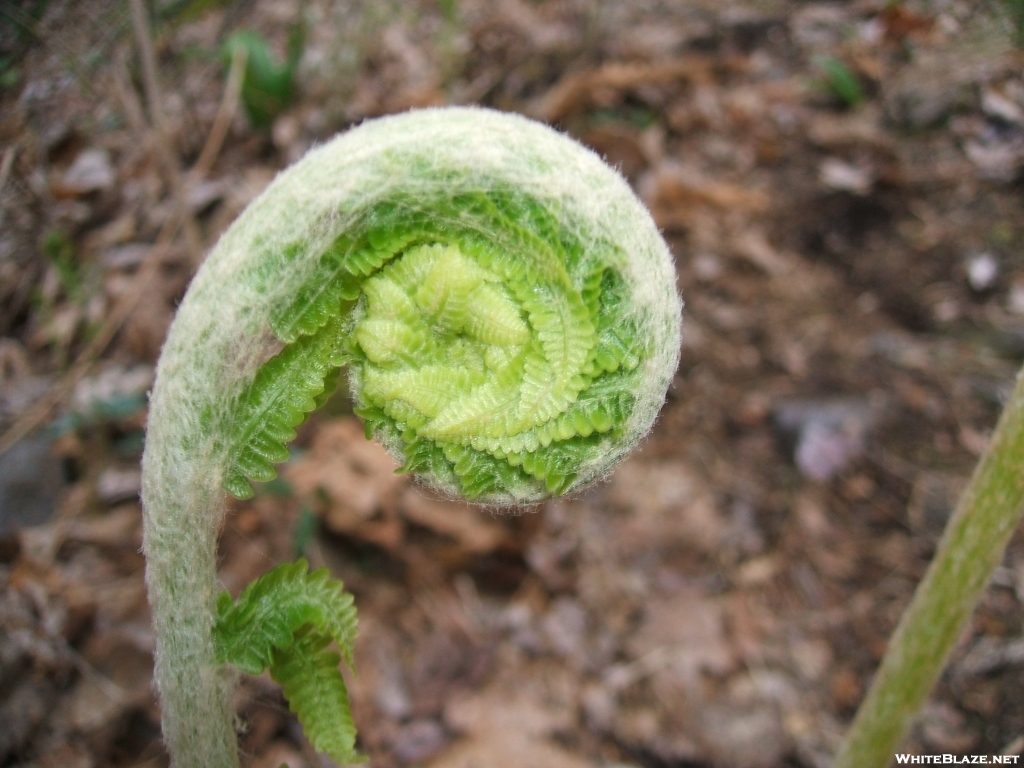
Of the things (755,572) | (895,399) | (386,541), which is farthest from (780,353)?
(386,541)

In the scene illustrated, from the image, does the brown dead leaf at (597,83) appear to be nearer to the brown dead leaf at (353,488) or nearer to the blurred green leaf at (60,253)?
the brown dead leaf at (353,488)

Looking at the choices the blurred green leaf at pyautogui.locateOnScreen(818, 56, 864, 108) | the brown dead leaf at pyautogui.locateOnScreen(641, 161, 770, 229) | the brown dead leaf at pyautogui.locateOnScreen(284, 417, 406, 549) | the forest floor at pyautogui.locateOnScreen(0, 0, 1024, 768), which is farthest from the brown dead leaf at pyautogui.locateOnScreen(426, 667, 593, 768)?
the blurred green leaf at pyautogui.locateOnScreen(818, 56, 864, 108)

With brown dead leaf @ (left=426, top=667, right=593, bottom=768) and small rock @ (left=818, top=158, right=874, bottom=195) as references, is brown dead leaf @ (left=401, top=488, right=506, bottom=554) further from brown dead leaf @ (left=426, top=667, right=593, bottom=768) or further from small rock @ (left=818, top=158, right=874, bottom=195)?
small rock @ (left=818, top=158, right=874, bottom=195)

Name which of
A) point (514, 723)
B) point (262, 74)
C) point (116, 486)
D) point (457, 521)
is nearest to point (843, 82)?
point (262, 74)

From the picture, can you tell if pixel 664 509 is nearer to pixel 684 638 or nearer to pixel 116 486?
pixel 684 638

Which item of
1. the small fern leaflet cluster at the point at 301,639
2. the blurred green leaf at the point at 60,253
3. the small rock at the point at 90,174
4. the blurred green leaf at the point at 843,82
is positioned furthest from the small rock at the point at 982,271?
the small rock at the point at 90,174

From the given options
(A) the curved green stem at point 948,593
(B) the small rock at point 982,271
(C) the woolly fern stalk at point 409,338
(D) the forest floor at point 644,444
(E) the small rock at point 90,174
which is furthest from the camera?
(E) the small rock at point 90,174

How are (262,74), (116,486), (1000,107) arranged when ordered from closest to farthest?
(116,486)
(1000,107)
(262,74)
